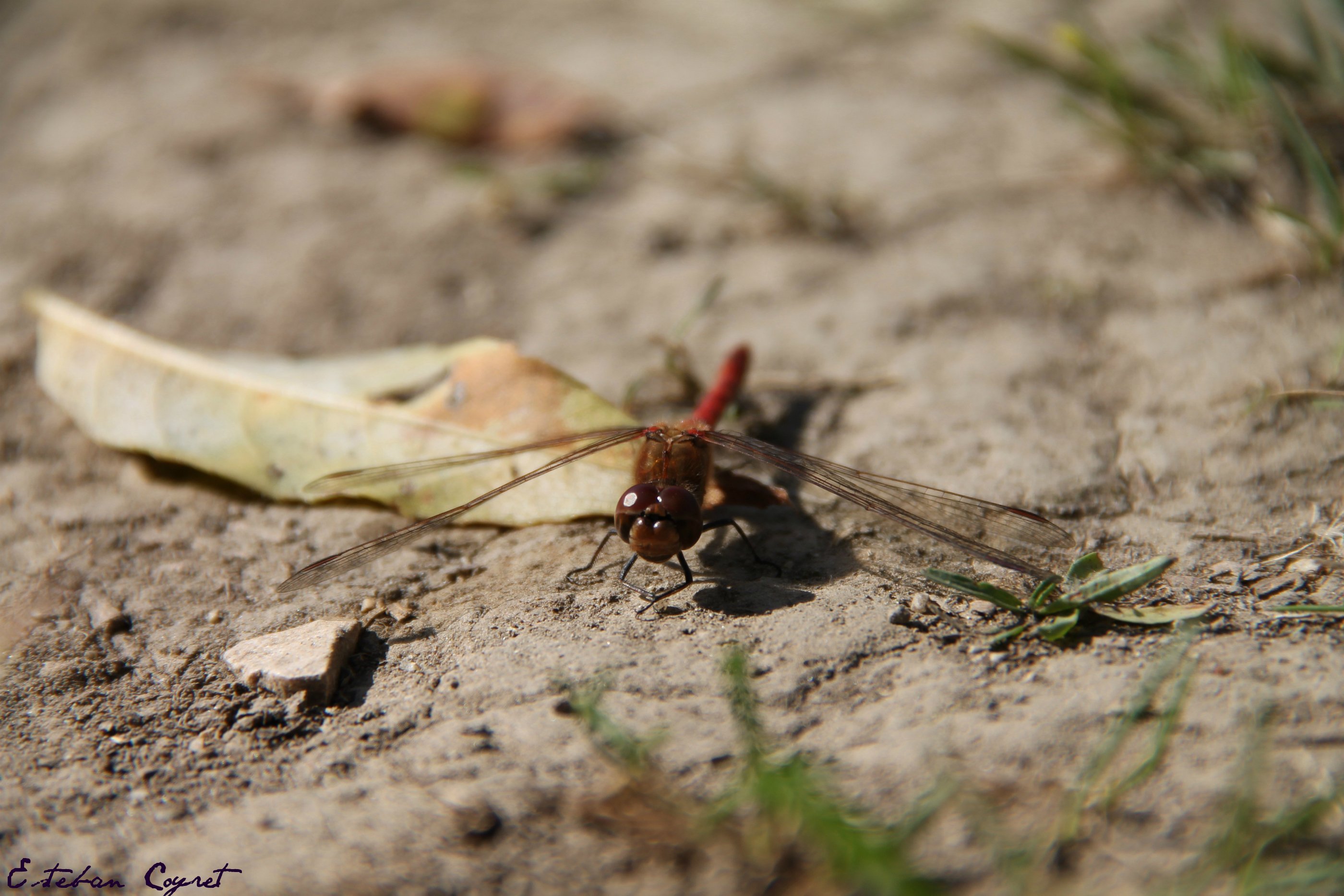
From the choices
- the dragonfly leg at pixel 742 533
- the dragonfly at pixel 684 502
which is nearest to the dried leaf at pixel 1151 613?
the dragonfly at pixel 684 502

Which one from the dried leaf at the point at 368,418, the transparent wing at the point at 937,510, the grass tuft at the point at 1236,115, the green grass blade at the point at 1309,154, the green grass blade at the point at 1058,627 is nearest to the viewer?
the green grass blade at the point at 1058,627

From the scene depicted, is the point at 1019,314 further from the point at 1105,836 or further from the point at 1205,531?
the point at 1105,836

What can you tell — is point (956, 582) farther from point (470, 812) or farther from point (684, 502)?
point (470, 812)

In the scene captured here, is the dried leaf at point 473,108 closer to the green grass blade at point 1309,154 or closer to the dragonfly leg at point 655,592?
the dragonfly leg at point 655,592

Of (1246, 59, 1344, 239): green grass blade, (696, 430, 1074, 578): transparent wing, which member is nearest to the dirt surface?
(696, 430, 1074, 578): transparent wing
